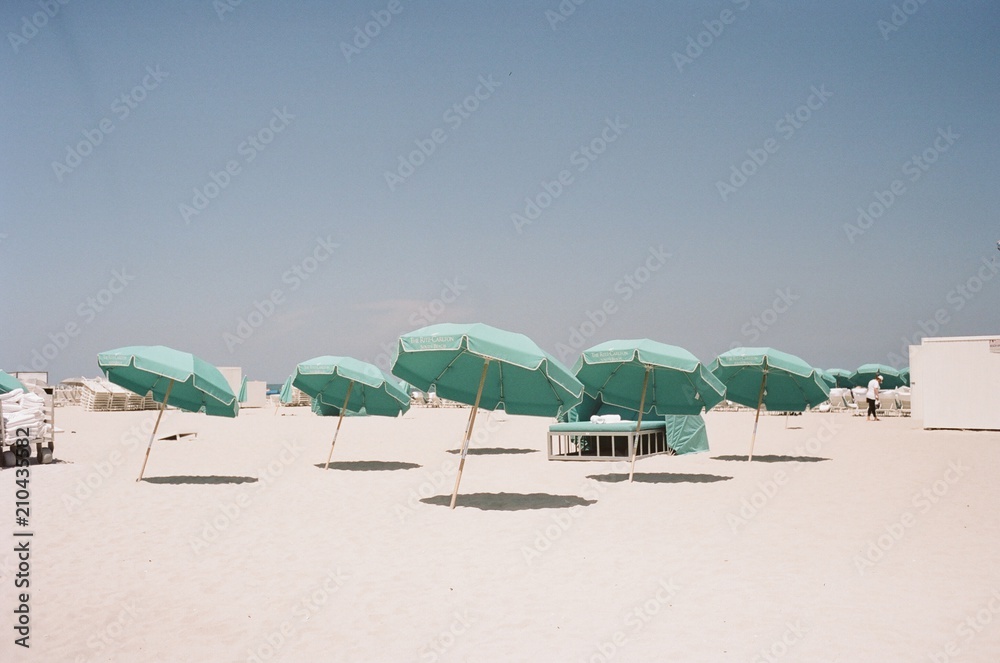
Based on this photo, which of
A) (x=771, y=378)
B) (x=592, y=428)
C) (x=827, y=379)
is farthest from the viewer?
(x=827, y=379)

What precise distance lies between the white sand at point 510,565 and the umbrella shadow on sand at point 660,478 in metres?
0.08

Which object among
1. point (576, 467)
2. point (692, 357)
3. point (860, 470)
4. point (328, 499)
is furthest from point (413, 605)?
point (860, 470)

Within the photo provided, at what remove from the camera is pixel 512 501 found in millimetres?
11078

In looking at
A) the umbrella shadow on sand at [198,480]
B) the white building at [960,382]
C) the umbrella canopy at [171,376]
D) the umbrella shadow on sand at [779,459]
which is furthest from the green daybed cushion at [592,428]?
the white building at [960,382]

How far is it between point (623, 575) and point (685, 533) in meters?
2.02

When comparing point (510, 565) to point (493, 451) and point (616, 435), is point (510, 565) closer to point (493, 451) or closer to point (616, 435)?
point (616, 435)

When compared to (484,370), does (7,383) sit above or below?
below

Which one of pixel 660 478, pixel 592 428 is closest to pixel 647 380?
pixel 660 478

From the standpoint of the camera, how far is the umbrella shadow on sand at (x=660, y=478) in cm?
1317

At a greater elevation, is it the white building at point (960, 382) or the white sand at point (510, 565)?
the white building at point (960, 382)

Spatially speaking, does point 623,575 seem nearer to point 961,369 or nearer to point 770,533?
point 770,533

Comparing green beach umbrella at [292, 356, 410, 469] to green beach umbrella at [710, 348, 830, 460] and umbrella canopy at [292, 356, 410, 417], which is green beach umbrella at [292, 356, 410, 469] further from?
green beach umbrella at [710, 348, 830, 460]

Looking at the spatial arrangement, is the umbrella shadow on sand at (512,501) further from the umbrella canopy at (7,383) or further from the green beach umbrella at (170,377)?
the umbrella canopy at (7,383)

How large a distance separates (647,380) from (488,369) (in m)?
4.01
